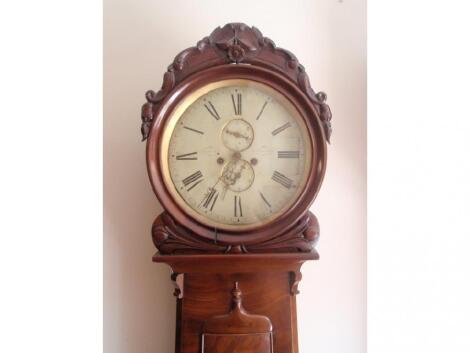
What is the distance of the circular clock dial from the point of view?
0.78 m

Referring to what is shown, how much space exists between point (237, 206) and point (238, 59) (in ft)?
0.95

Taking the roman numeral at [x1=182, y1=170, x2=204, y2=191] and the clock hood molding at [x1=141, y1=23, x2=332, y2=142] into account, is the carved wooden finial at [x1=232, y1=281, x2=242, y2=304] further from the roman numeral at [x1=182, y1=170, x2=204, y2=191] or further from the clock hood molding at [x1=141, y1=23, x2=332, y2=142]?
the clock hood molding at [x1=141, y1=23, x2=332, y2=142]

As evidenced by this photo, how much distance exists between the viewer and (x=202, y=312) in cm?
79

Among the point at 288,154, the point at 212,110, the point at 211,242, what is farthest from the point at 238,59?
the point at 211,242

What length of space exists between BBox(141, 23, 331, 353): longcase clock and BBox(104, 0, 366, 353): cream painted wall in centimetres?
16

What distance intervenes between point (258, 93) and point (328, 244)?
393 millimetres

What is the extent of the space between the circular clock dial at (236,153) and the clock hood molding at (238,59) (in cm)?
→ 4

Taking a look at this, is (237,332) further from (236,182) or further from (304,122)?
(304,122)

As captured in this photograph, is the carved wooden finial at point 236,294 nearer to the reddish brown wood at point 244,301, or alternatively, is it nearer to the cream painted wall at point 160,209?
the reddish brown wood at point 244,301
